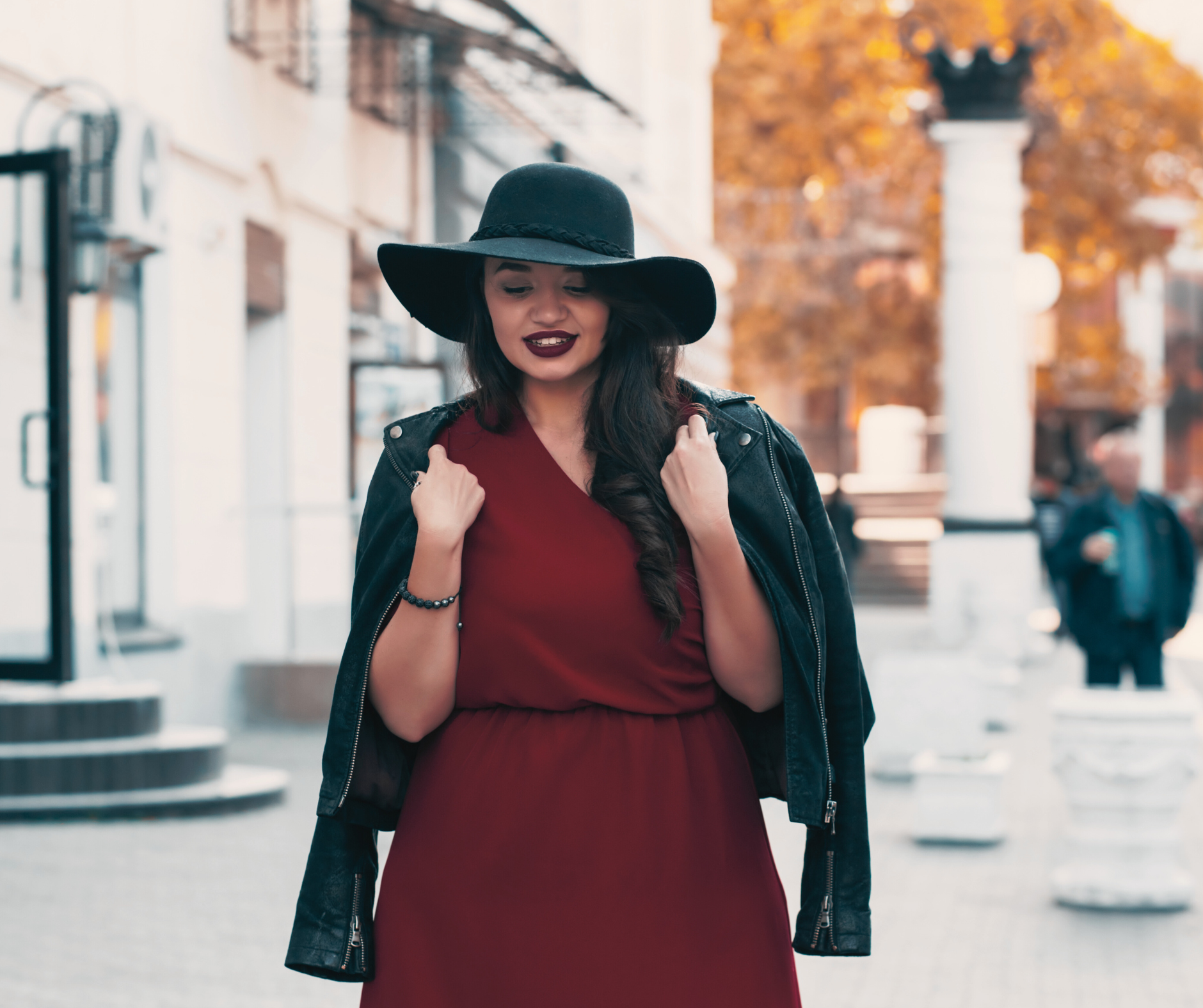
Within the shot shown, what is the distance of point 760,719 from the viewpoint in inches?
101

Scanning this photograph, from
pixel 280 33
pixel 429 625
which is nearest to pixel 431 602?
pixel 429 625

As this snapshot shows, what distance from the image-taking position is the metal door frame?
8422 millimetres

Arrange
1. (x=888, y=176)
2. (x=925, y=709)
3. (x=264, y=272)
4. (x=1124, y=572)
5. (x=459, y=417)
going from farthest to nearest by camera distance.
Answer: (x=888, y=176), (x=264, y=272), (x=1124, y=572), (x=925, y=709), (x=459, y=417)

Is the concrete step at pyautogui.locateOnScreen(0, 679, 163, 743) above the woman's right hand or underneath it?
underneath

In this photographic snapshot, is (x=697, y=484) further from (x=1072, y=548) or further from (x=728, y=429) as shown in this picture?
(x=1072, y=548)

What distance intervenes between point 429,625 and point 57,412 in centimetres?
658

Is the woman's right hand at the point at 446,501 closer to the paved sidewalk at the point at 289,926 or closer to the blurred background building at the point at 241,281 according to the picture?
the paved sidewalk at the point at 289,926

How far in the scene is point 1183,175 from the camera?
2761cm

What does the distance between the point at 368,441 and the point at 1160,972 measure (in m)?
Result: 9.52

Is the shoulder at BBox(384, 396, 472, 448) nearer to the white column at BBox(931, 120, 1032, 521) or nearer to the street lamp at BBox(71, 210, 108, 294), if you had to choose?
the street lamp at BBox(71, 210, 108, 294)

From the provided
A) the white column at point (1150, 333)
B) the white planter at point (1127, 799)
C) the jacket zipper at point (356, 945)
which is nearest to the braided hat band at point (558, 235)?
the jacket zipper at point (356, 945)

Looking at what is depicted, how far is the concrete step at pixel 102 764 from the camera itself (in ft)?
27.9

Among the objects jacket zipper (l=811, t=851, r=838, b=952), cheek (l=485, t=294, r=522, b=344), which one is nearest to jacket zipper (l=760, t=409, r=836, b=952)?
jacket zipper (l=811, t=851, r=838, b=952)

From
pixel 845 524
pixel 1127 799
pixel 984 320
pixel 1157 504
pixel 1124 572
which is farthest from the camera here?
pixel 845 524
